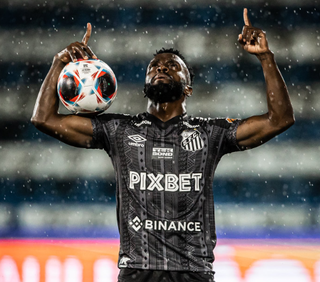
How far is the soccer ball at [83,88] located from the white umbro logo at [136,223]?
666mm

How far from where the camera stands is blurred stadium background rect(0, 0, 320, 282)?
19.8 ft

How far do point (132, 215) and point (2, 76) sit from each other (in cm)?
489

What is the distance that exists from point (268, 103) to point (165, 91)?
0.58 meters

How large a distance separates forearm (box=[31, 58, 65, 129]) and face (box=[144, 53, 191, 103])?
0.51m

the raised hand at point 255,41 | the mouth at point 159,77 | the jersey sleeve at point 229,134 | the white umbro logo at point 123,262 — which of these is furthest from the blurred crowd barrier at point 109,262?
the raised hand at point 255,41

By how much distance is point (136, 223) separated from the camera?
235 cm

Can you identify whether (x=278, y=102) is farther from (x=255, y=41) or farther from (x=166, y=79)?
(x=166, y=79)

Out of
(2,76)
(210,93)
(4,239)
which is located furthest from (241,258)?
(2,76)

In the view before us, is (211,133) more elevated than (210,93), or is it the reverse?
(210,93)

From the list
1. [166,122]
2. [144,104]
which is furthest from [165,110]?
[144,104]

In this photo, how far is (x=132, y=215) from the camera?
7.75 ft

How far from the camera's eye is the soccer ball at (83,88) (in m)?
2.55

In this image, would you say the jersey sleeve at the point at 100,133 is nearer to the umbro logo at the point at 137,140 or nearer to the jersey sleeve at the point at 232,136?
the umbro logo at the point at 137,140

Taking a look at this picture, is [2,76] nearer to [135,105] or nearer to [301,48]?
[135,105]
